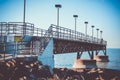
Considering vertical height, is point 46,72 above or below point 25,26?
below

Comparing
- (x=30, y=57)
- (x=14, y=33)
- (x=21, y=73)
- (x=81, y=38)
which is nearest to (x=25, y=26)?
(x=14, y=33)

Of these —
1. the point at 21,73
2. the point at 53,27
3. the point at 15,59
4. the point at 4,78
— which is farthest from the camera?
the point at 53,27

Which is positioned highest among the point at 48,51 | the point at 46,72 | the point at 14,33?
the point at 14,33

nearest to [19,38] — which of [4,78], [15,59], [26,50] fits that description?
[26,50]

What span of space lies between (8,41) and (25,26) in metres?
1.98

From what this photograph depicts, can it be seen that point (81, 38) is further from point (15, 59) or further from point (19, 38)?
point (15, 59)

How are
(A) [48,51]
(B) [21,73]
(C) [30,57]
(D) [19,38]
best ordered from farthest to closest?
(A) [48,51], (D) [19,38], (C) [30,57], (B) [21,73]

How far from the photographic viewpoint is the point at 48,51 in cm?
2042

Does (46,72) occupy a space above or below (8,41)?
below

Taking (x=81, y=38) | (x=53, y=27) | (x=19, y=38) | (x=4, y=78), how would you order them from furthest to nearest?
1. (x=81, y=38)
2. (x=53, y=27)
3. (x=19, y=38)
4. (x=4, y=78)

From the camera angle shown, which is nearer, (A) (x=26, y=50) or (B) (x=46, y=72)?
(B) (x=46, y=72)

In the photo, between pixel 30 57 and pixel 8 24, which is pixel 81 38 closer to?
pixel 8 24

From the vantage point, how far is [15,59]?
1619 cm

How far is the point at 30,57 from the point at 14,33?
17.1 ft
